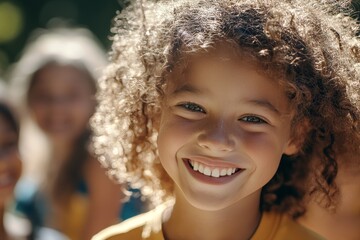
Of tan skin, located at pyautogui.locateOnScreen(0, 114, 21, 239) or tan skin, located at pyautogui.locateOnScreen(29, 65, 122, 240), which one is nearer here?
tan skin, located at pyautogui.locateOnScreen(0, 114, 21, 239)

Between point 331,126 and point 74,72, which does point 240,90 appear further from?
point 74,72

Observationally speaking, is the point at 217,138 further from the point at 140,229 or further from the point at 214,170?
the point at 140,229

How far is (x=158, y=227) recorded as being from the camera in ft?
9.22

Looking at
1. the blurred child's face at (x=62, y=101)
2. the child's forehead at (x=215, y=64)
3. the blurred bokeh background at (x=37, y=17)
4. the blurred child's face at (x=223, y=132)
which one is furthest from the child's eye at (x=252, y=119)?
the blurred bokeh background at (x=37, y=17)

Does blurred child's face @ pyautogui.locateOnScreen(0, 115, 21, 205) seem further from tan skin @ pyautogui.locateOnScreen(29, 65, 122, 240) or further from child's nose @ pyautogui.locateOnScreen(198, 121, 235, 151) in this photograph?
child's nose @ pyautogui.locateOnScreen(198, 121, 235, 151)

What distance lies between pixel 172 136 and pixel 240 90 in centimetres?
25

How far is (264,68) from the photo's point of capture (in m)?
2.60

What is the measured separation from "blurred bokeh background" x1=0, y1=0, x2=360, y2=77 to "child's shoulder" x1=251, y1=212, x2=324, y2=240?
546cm

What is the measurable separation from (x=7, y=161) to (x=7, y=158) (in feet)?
0.04

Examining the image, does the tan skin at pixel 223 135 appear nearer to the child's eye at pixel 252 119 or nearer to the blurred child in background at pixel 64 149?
the child's eye at pixel 252 119

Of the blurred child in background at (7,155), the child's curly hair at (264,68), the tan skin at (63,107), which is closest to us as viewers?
the child's curly hair at (264,68)

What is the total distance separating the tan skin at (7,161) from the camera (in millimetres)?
3832

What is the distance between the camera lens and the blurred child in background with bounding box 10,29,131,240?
4.41 metres

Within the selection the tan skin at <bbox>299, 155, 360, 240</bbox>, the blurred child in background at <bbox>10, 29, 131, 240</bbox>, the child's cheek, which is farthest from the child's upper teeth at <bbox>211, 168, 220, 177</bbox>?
the blurred child in background at <bbox>10, 29, 131, 240</bbox>
